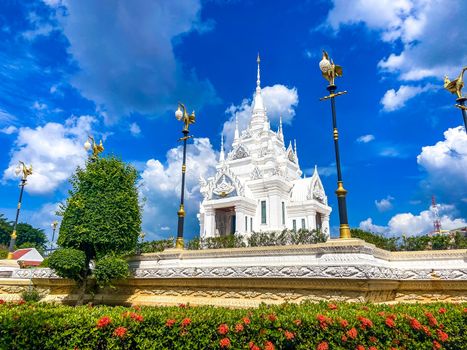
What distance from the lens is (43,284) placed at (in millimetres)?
15023

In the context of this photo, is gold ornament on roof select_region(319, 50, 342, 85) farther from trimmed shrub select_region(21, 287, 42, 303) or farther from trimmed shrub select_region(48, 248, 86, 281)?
trimmed shrub select_region(21, 287, 42, 303)

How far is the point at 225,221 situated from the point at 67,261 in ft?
73.2

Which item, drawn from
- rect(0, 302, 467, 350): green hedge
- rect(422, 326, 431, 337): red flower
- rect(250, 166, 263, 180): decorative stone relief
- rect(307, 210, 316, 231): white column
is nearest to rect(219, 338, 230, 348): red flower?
rect(0, 302, 467, 350): green hedge

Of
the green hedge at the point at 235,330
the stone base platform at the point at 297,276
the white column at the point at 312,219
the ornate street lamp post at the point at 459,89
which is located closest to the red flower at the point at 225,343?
the green hedge at the point at 235,330

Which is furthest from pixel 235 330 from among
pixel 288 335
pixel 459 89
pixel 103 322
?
pixel 459 89

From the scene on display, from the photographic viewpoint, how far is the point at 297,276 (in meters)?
9.78

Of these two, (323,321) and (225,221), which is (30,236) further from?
(323,321)

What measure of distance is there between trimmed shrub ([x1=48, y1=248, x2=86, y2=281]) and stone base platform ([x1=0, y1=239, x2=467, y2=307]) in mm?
2125

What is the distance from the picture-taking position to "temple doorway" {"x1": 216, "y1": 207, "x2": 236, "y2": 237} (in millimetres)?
32753

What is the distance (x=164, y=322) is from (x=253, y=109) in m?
36.3

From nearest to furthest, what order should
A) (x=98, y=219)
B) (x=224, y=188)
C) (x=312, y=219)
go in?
(x=98, y=219), (x=224, y=188), (x=312, y=219)

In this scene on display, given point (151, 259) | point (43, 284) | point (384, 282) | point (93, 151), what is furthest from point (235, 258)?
point (93, 151)

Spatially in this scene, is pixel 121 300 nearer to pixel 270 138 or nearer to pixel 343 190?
pixel 343 190

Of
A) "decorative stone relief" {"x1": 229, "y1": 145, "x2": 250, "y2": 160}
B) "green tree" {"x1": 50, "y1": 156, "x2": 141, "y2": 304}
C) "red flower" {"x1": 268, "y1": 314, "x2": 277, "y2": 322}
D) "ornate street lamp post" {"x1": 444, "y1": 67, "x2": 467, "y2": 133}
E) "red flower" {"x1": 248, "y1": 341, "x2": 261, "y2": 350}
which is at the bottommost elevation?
"red flower" {"x1": 248, "y1": 341, "x2": 261, "y2": 350}
